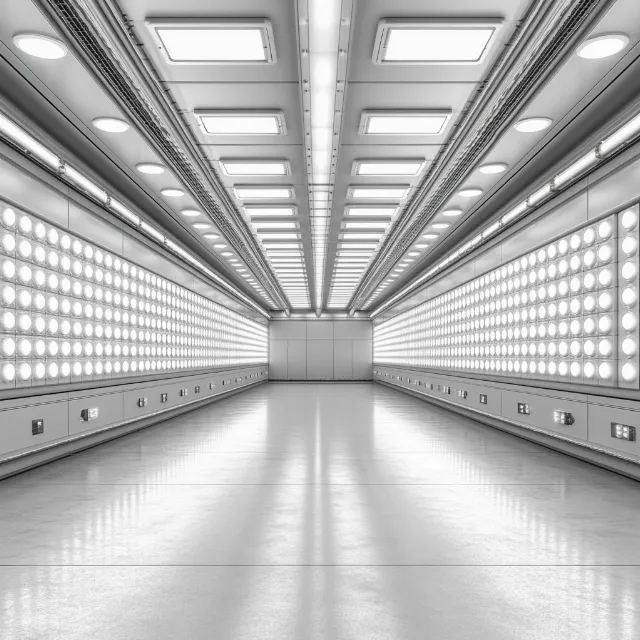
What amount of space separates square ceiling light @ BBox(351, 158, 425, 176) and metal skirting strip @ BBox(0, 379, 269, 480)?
19.8 ft

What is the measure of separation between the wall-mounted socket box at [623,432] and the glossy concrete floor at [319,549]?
0.50 m

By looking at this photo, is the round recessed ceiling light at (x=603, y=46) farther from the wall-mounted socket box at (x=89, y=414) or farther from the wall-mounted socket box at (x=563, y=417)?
the wall-mounted socket box at (x=89, y=414)

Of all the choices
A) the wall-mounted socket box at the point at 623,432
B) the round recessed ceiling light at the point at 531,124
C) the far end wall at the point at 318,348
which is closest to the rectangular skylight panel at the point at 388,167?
the round recessed ceiling light at the point at 531,124

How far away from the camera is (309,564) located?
3.97 m

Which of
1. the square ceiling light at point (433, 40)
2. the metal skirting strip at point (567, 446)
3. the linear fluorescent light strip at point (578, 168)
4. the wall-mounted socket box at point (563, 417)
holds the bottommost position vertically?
the metal skirting strip at point (567, 446)

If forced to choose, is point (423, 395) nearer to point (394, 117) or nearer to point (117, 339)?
point (117, 339)

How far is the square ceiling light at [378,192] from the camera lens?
34.8 feet

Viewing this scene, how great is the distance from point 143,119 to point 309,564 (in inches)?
225

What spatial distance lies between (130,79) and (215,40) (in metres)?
1.21

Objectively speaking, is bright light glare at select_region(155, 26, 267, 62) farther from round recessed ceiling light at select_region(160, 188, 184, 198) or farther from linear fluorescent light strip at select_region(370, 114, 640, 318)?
round recessed ceiling light at select_region(160, 188, 184, 198)

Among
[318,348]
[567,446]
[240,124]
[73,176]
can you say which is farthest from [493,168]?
[318,348]

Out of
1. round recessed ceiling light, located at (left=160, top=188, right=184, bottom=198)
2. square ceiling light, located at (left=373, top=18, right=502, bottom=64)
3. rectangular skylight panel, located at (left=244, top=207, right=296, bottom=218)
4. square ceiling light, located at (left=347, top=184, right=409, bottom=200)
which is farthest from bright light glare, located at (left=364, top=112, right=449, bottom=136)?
rectangular skylight panel, located at (left=244, top=207, right=296, bottom=218)

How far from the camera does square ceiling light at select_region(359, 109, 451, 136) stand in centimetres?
724

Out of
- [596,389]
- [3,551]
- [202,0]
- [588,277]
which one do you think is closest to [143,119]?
[202,0]
